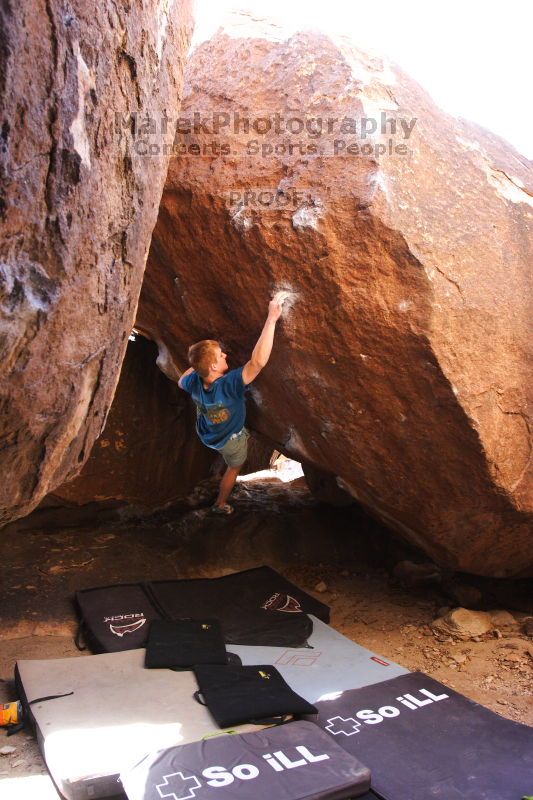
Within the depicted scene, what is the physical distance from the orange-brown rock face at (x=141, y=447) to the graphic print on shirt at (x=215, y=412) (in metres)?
0.91

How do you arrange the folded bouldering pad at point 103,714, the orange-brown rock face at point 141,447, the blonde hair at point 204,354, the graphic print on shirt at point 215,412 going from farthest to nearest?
the orange-brown rock face at point 141,447 → the graphic print on shirt at point 215,412 → the blonde hair at point 204,354 → the folded bouldering pad at point 103,714

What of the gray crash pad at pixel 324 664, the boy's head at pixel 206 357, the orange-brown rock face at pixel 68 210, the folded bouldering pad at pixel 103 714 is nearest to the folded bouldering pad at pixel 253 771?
the folded bouldering pad at pixel 103 714

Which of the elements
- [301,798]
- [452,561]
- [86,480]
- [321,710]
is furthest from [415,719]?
[86,480]

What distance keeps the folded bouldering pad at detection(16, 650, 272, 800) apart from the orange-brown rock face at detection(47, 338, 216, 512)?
1339 mm

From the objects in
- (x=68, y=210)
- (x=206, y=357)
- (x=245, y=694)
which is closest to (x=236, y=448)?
(x=206, y=357)

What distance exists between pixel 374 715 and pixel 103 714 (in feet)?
3.19

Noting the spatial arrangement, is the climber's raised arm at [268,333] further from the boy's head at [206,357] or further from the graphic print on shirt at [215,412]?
the graphic print on shirt at [215,412]

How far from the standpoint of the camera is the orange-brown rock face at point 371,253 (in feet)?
8.30

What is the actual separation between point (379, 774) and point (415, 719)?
37cm

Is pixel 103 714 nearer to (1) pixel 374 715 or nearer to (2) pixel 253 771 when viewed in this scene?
(2) pixel 253 771

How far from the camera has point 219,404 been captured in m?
3.20

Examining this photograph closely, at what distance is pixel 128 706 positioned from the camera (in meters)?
2.47

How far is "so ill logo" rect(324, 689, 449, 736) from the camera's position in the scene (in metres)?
2.37

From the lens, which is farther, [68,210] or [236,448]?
[236,448]
